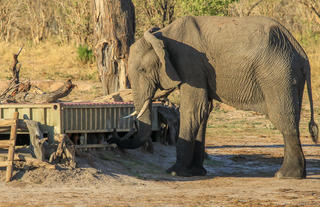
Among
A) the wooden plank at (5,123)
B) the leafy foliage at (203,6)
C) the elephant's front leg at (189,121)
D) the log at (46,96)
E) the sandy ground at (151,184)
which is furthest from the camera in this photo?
the leafy foliage at (203,6)

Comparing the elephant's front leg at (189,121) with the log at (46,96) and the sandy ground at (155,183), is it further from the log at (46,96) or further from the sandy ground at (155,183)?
the log at (46,96)

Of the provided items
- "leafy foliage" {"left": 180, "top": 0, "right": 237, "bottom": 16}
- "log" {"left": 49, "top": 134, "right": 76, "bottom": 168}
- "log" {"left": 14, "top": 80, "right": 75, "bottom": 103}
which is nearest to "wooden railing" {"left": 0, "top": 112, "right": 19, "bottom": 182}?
"log" {"left": 49, "top": 134, "right": 76, "bottom": 168}

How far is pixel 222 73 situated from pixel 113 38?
4.94m

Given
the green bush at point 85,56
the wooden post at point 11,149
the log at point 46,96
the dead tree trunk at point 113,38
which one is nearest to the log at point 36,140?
the wooden post at point 11,149

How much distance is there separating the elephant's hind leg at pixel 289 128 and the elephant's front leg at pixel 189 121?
4.03 ft

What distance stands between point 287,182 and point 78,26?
21117mm

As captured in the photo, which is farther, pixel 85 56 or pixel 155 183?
pixel 85 56

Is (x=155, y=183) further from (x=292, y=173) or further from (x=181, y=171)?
(x=292, y=173)

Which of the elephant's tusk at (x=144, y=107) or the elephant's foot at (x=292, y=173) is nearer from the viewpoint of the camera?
the elephant's foot at (x=292, y=173)

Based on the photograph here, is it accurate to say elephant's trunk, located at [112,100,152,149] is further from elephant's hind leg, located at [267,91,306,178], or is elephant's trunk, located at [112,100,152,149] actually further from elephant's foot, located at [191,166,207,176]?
elephant's hind leg, located at [267,91,306,178]

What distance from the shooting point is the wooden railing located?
1055 cm

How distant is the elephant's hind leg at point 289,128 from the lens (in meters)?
11.6

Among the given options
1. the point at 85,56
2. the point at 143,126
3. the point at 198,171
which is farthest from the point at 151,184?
the point at 85,56

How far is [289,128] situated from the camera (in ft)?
38.4
